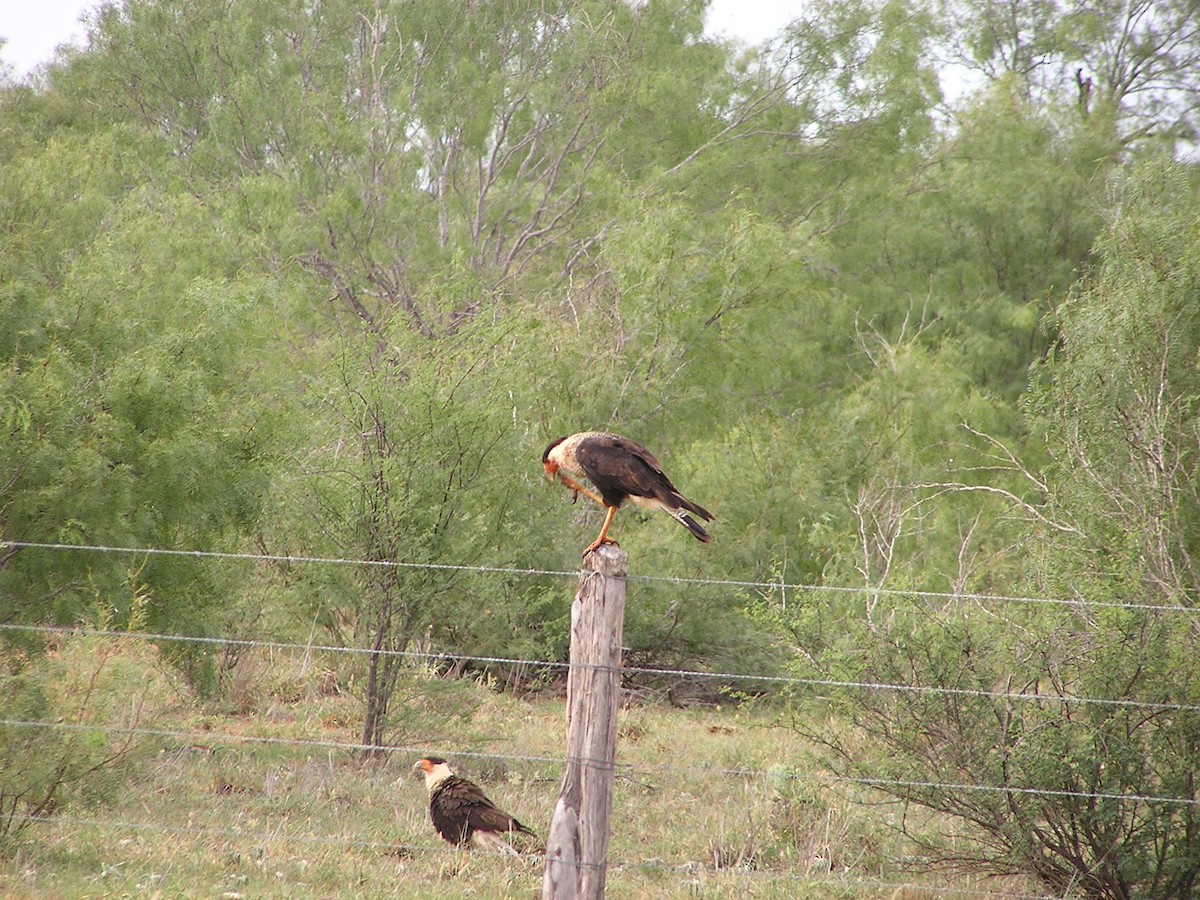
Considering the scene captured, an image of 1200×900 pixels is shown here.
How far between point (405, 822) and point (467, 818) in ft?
2.66

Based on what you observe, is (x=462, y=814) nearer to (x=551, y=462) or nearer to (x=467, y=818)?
(x=467, y=818)

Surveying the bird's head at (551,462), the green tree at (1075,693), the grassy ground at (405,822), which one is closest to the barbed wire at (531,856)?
the grassy ground at (405,822)

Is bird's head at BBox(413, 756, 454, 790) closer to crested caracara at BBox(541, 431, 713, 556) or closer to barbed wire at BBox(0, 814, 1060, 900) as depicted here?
barbed wire at BBox(0, 814, 1060, 900)

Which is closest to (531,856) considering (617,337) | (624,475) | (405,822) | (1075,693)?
(405,822)

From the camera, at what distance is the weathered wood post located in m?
4.77

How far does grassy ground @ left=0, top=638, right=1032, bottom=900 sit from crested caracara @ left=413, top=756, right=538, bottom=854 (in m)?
0.08

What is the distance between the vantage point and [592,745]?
4.78 meters

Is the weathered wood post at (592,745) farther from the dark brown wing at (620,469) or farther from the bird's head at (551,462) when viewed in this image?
the bird's head at (551,462)

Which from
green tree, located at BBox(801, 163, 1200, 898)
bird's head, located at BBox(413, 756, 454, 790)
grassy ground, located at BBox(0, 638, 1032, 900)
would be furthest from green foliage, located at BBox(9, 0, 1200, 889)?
bird's head, located at BBox(413, 756, 454, 790)

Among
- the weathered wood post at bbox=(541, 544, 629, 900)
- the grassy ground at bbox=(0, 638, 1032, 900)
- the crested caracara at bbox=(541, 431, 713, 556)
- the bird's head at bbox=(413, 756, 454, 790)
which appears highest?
the crested caracara at bbox=(541, 431, 713, 556)

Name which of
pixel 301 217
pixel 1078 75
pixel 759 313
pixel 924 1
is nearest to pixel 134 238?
pixel 301 217

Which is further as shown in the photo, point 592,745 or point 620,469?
point 620,469

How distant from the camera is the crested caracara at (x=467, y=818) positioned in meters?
6.35

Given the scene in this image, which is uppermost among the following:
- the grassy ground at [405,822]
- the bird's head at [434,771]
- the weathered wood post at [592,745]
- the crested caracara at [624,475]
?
the crested caracara at [624,475]
